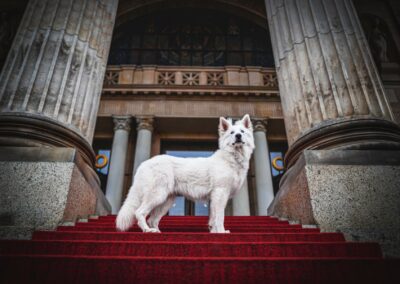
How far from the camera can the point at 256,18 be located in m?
16.6

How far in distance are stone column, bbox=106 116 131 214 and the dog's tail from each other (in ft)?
26.9

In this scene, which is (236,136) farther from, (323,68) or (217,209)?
(323,68)

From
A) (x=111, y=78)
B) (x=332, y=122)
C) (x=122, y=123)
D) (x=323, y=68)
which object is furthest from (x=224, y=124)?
(x=111, y=78)

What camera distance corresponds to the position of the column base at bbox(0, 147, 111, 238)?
324 cm

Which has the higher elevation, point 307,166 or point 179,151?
point 179,151

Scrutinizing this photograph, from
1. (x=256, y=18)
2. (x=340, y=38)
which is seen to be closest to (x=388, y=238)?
(x=340, y=38)

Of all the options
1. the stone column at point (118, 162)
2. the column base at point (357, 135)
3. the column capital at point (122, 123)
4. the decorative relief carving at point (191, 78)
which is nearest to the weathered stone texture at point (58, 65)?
the column base at point (357, 135)

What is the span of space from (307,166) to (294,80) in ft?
6.28

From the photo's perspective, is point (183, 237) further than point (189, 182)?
No

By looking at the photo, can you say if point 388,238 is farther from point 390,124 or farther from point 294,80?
point 294,80

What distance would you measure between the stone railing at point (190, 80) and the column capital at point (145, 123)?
1.37 metres

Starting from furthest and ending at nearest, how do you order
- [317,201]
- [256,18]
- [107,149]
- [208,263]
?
[256,18] → [107,149] → [317,201] → [208,263]

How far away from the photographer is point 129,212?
3217 millimetres

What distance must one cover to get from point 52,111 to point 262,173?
9529 mm
